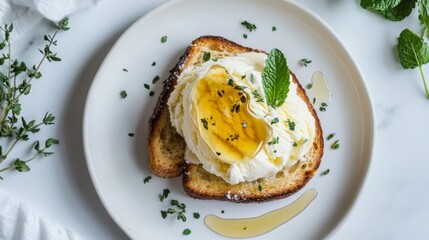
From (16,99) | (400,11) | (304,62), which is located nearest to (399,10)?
(400,11)

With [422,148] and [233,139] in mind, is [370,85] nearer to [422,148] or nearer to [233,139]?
[422,148]

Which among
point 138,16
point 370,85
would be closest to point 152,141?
point 138,16

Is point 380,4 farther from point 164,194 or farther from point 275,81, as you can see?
point 164,194

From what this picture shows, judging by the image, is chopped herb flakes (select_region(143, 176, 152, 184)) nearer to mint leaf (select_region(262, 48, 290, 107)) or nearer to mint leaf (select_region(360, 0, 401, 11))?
mint leaf (select_region(262, 48, 290, 107))

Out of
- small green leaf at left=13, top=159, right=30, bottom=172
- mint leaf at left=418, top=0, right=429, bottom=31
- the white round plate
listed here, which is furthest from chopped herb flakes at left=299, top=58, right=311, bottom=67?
small green leaf at left=13, top=159, right=30, bottom=172

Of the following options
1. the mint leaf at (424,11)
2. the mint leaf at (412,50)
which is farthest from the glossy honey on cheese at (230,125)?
the mint leaf at (424,11)

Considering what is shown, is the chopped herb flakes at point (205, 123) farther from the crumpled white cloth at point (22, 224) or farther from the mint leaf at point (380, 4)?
the mint leaf at point (380, 4)
